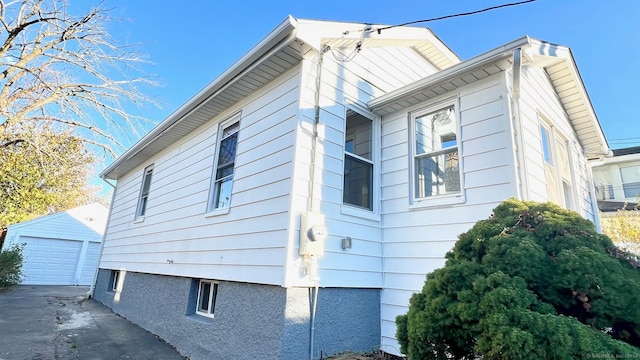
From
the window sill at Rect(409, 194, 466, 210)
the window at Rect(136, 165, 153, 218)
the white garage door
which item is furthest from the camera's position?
the white garage door

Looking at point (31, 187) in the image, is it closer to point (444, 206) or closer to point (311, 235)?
point (311, 235)

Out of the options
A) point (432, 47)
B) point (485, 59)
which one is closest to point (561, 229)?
Answer: point (485, 59)

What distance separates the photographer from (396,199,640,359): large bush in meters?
1.97

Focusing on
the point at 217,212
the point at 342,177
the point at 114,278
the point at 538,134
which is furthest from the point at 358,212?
the point at 114,278

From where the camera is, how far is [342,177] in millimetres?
4520

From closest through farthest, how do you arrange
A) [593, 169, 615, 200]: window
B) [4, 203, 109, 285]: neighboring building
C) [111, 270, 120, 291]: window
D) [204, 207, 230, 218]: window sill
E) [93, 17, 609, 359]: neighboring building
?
[93, 17, 609, 359]: neighboring building → [204, 207, 230, 218]: window sill → [111, 270, 120, 291]: window → [4, 203, 109, 285]: neighboring building → [593, 169, 615, 200]: window

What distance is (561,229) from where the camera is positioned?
263cm

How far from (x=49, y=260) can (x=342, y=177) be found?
1888 centimetres

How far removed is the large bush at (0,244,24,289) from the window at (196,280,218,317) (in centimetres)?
→ 1276

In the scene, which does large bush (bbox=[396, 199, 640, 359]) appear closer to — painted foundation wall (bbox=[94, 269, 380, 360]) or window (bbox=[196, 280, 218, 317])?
painted foundation wall (bbox=[94, 269, 380, 360])

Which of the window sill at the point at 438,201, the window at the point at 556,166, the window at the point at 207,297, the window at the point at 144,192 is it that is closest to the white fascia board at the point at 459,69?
the window sill at the point at 438,201

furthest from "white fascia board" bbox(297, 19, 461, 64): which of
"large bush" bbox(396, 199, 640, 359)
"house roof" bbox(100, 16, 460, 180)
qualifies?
"large bush" bbox(396, 199, 640, 359)

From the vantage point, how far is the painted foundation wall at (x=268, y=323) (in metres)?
3.61

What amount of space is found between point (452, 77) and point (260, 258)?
3.42 m
